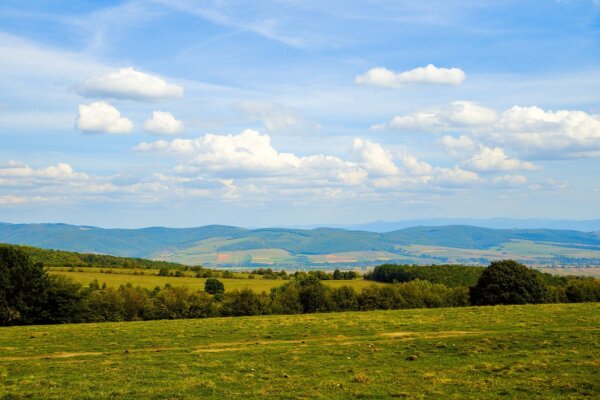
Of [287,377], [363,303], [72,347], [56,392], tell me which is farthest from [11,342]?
[363,303]

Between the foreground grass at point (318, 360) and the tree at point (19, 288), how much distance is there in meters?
15.8

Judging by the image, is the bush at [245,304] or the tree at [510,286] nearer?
the tree at [510,286]

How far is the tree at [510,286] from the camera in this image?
6588 centimetres

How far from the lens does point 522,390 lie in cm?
1911

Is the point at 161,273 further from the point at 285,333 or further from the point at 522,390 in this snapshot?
the point at 522,390

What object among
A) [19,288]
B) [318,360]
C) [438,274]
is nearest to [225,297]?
[19,288]

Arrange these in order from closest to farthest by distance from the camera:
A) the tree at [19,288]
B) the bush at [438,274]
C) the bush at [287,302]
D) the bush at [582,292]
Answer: the tree at [19,288] → the bush at [287,302] → the bush at [582,292] → the bush at [438,274]

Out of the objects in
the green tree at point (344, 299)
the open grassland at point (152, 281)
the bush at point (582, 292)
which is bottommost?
the open grassland at point (152, 281)

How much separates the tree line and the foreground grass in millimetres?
16950

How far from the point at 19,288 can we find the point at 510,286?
57.1 metres

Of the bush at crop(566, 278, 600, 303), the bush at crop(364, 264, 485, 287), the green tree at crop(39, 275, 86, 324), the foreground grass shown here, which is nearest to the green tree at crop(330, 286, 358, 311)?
the foreground grass

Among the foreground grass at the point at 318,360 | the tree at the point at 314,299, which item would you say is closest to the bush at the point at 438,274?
the tree at the point at 314,299

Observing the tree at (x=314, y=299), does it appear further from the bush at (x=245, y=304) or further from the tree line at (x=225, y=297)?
the bush at (x=245, y=304)

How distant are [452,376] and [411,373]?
70.7 inches
